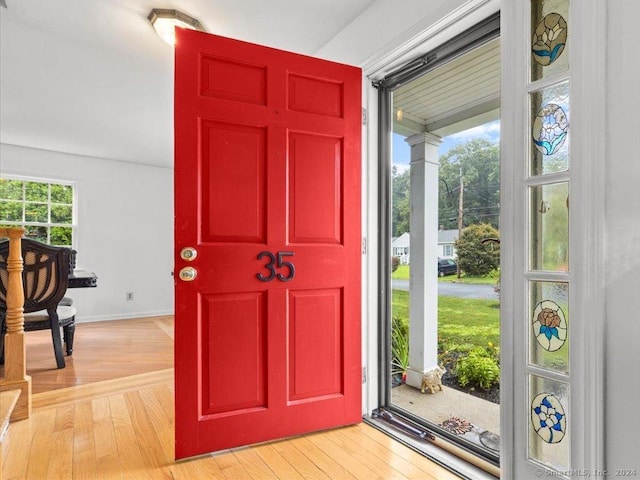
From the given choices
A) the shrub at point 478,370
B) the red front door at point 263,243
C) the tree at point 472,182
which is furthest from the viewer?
the shrub at point 478,370

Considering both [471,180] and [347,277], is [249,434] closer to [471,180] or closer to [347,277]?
[347,277]

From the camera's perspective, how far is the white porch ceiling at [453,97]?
2.05 meters

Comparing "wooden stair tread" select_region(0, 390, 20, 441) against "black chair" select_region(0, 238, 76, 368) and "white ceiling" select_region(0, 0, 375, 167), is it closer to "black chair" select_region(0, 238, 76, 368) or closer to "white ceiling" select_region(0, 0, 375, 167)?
"black chair" select_region(0, 238, 76, 368)

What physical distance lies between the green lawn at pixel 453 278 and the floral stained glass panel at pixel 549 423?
822 millimetres

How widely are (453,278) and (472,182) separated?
0.60 meters

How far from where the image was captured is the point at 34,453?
5.67 feet

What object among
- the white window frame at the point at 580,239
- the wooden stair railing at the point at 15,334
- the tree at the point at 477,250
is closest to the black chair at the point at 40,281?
the wooden stair railing at the point at 15,334

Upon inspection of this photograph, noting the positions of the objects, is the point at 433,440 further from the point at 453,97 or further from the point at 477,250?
the point at 453,97

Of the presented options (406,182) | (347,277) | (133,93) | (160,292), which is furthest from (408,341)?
(160,292)

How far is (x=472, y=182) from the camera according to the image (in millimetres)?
2139

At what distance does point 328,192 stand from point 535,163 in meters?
0.97

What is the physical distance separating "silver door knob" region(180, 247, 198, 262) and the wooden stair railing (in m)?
1.19

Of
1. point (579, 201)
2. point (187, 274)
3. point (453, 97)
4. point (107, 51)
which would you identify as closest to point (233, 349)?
point (187, 274)

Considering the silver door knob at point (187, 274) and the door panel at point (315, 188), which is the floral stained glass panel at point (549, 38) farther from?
the silver door knob at point (187, 274)
